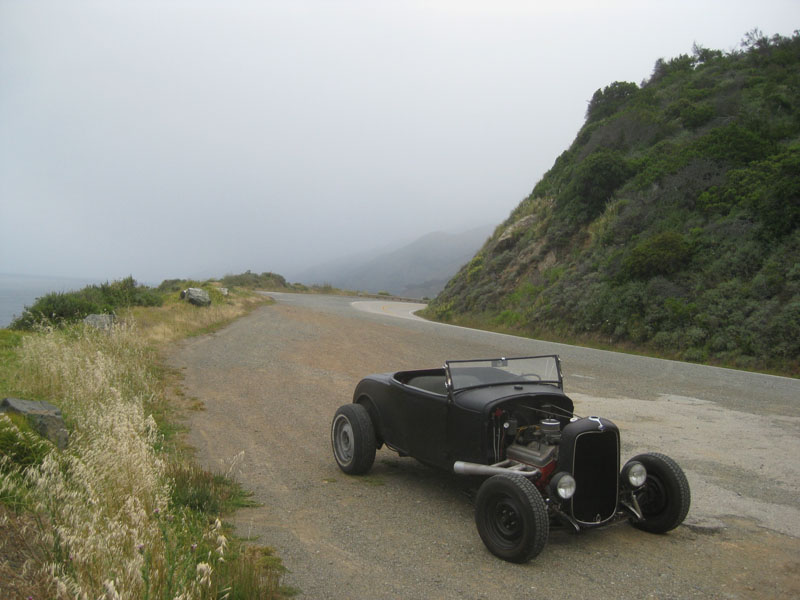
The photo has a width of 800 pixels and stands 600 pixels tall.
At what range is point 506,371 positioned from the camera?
6.10 meters

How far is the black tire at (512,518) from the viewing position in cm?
423

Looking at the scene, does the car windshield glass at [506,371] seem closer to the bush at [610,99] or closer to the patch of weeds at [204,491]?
the patch of weeds at [204,491]

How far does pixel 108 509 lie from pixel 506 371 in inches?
151

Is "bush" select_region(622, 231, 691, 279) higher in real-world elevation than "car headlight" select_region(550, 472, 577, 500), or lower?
higher

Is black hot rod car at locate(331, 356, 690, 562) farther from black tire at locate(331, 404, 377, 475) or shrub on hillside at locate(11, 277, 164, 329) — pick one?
shrub on hillside at locate(11, 277, 164, 329)

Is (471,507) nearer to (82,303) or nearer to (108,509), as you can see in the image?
(108,509)

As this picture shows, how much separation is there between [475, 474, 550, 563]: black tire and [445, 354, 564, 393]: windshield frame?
4.16ft

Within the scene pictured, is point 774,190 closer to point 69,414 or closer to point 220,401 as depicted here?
point 220,401

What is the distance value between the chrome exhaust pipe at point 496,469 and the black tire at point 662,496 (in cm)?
104

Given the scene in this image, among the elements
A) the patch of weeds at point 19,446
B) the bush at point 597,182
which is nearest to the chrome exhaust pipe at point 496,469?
the patch of weeds at point 19,446

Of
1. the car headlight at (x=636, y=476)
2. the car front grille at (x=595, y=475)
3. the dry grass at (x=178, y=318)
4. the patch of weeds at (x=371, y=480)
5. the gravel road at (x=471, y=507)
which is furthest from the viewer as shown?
the dry grass at (x=178, y=318)

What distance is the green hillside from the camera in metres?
16.9

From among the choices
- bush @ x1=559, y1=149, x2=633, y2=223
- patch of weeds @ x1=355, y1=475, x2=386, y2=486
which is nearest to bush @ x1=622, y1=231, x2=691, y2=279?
bush @ x1=559, y1=149, x2=633, y2=223

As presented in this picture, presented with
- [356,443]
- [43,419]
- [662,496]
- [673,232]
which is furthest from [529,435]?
[673,232]
